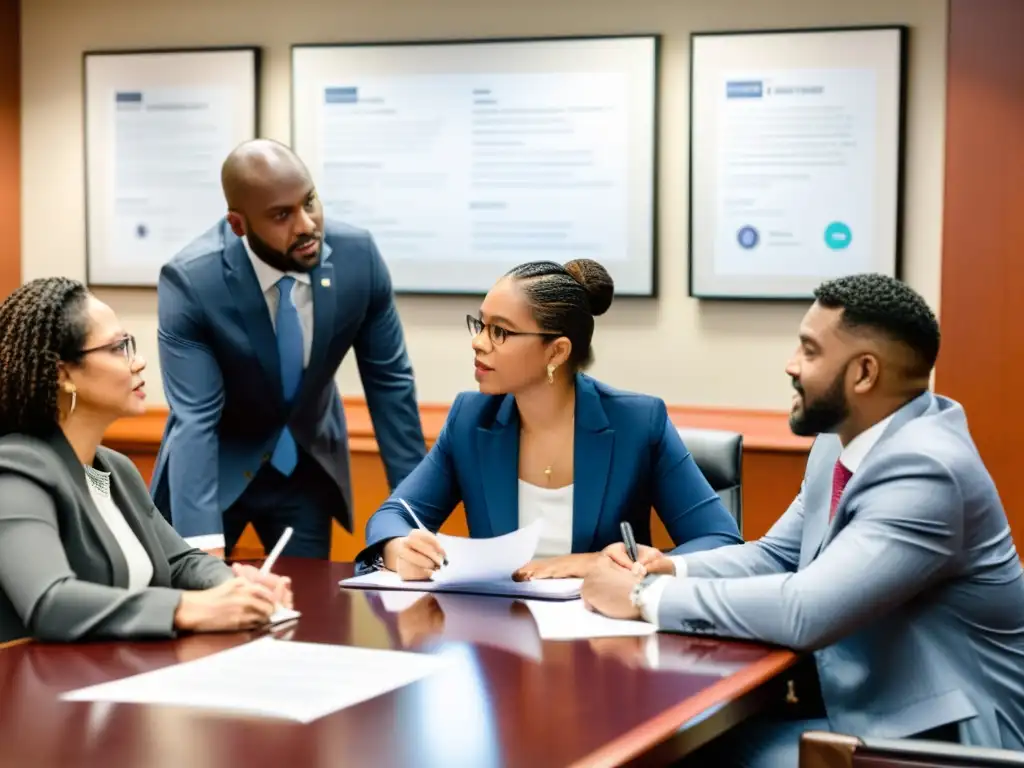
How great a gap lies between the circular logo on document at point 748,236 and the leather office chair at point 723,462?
1468 mm

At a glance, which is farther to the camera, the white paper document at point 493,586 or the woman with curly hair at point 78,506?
Answer: the white paper document at point 493,586

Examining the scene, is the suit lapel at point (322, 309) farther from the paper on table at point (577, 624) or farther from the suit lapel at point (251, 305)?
the paper on table at point (577, 624)

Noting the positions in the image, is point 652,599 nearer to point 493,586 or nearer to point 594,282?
point 493,586

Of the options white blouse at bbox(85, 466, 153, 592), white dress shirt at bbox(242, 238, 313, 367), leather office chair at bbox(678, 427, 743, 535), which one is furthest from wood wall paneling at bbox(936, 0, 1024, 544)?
white blouse at bbox(85, 466, 153, 592)

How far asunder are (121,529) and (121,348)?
31cm

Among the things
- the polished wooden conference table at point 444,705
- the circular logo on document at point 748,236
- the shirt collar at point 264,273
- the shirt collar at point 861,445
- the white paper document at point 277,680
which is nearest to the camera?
the polished wooden conference table at point 444,705

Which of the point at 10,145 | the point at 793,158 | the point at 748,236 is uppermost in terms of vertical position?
the point at 10,145

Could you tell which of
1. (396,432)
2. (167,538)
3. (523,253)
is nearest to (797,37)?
(523,253)

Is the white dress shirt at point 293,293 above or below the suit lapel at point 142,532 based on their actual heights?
above

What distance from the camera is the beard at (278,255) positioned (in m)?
3.42

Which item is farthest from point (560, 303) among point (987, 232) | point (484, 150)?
point (484, 150)

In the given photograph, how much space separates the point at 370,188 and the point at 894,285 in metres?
2.93

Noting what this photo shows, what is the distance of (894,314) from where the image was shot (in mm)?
2305

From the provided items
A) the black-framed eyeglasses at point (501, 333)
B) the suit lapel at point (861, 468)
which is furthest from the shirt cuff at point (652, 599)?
the black-framed eyeglasses at point (501, 333)
